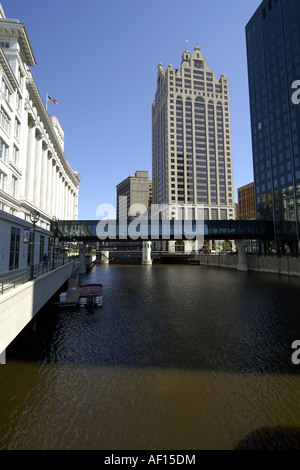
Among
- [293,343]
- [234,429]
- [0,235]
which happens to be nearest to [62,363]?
[234,429]

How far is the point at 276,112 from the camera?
252ft

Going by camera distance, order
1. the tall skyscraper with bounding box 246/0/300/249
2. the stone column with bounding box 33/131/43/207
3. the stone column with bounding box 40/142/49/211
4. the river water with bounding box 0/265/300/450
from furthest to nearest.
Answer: the stone column with bounding box 40/142/49/211 → the tall skyscraper with bounding box 246/0/300/249 → the stone column with bounding box 33/131/43/207 → the river water with bounding box 0/265/300/450

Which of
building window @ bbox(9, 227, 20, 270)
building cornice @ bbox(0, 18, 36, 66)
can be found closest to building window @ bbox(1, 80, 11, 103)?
building cornice @ bbox(0, 18, 36, 66)

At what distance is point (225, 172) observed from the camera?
177 meters

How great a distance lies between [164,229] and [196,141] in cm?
11921

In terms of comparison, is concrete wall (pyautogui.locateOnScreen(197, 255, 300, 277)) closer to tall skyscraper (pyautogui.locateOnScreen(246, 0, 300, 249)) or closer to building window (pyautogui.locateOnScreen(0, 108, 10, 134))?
tall skyscraper (pyautogui.locateOnScreen(246, 0, 300, 249))

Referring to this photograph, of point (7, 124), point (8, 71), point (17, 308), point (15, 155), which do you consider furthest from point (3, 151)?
point (17, 308)

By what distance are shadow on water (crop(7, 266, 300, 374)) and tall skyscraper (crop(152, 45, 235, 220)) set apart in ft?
465

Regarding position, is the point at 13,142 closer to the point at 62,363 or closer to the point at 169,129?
the point at 62,363

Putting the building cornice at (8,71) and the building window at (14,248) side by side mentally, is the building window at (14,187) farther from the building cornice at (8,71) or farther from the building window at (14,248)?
the building window at (14,248)

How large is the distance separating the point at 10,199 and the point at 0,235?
88.9ft

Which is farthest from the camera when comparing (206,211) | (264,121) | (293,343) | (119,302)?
(206,211)

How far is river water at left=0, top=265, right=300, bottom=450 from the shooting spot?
8.16 meters

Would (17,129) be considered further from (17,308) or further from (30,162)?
(17,308)
